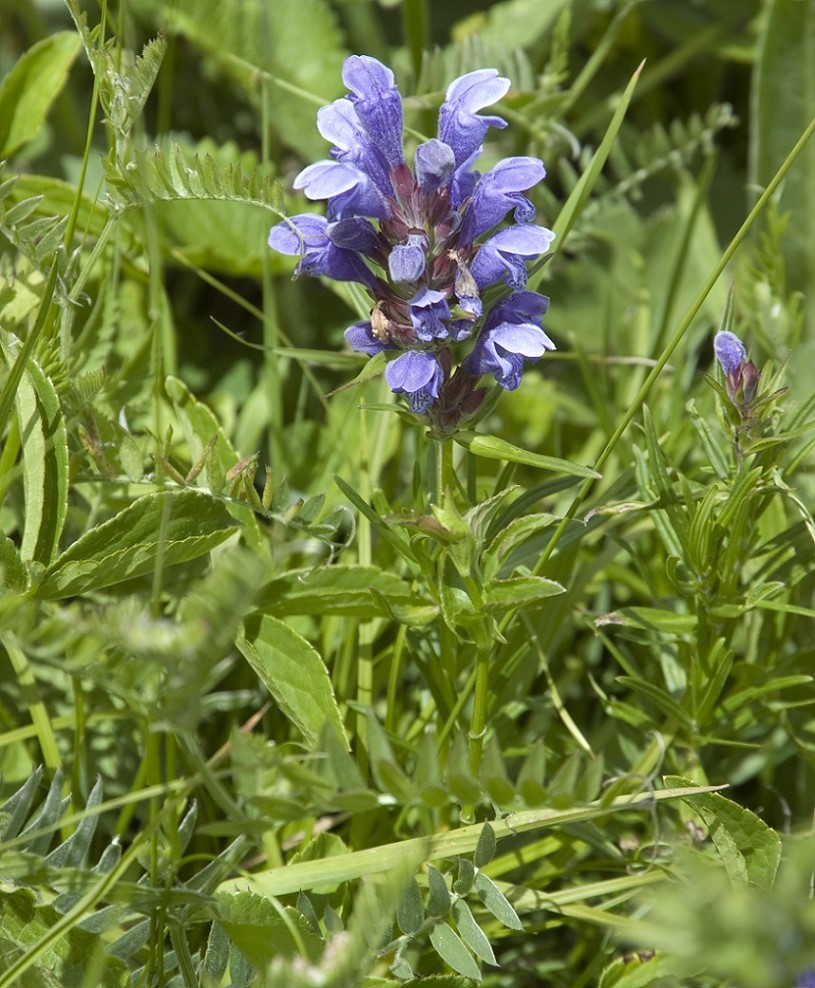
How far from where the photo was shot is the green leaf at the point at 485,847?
128cm

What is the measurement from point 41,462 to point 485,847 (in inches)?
31.6

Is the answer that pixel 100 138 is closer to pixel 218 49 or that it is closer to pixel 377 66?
pixel 218 49

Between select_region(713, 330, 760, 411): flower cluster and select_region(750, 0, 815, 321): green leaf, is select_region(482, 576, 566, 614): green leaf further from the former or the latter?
select_region(750, 0, 815, 321): green leaf

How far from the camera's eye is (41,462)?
1472mm

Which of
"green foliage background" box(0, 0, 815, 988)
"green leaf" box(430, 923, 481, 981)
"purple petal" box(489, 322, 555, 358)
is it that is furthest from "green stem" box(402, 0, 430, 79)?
"green leaf" box(430, 923, 481, 981)

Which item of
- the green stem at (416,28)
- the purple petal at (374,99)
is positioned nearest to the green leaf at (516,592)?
the purple petal at (374,99)

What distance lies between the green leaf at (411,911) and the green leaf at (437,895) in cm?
2

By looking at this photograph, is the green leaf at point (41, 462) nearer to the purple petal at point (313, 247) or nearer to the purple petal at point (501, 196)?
the purple petal at point (313, 247)

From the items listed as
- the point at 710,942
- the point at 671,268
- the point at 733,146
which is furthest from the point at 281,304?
the point at 710,942

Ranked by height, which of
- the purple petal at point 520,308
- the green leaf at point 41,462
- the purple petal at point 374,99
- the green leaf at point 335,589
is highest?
the purple petal at point 374,99

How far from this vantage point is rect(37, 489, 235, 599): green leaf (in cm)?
139

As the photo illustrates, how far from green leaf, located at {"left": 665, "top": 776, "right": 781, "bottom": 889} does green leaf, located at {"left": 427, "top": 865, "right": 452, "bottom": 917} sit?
1.05 feet

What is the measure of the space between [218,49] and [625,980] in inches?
85.1

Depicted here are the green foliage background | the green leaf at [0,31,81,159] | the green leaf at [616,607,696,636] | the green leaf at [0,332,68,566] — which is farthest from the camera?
the green leaf at [0,31,81,159]
